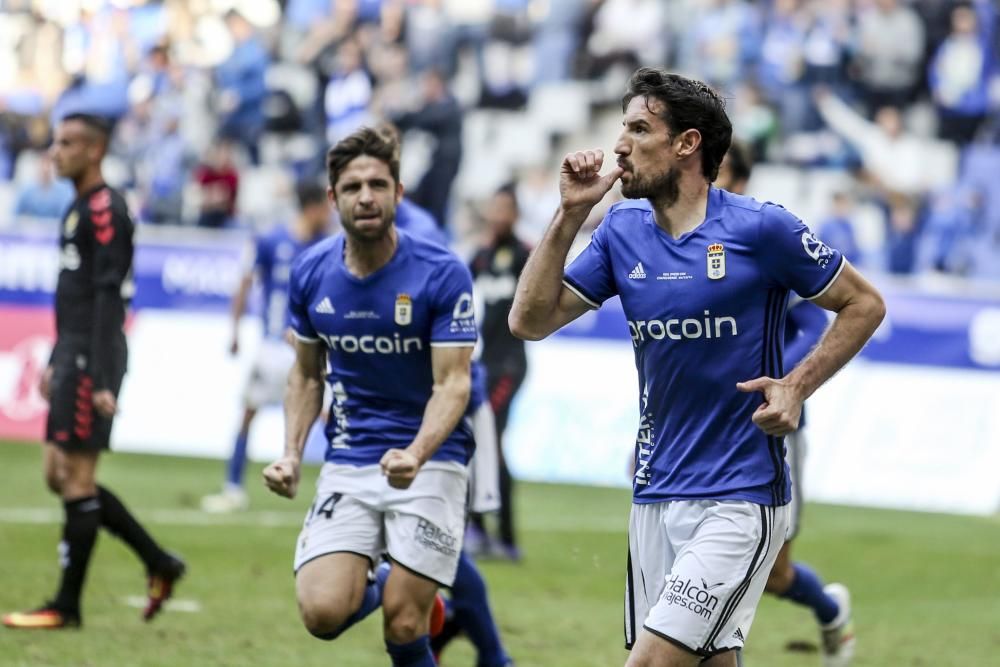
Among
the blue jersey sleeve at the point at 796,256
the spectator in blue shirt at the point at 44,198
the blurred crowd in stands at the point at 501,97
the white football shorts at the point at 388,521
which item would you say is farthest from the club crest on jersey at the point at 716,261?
the spectator in blue shirt at the point at 44,198

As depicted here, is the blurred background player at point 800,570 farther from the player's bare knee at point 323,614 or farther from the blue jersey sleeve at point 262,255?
the blue jersey sleeve at point 262,255

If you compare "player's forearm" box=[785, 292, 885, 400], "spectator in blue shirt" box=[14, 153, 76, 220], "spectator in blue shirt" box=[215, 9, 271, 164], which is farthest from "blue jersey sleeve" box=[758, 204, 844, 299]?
"spectator in blue shirt" box=[215, 9, 271, 164]

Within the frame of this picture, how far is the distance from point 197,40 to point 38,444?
9.49 m

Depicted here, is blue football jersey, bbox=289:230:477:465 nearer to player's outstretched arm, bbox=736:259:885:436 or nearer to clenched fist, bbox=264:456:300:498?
clenched fist, bbox=264:456:300:498

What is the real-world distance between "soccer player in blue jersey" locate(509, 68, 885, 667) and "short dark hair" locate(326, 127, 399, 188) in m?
1.46

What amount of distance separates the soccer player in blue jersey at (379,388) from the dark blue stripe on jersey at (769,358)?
143cm

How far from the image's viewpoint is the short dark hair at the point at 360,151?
6.52 meters

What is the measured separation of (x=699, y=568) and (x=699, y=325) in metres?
0.73

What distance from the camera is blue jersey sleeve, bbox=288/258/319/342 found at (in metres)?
6.61

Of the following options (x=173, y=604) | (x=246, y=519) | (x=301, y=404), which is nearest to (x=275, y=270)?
(x=246, y=519)

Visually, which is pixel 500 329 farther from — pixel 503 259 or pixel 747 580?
pixel 747 580

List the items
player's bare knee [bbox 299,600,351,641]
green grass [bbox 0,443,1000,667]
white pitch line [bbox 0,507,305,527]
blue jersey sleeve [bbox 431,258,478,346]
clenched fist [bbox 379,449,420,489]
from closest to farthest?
clenched fist [bbox 379,449,420,489]
player's bare knee [bbox 299,600,351,641]
blue jersey sleeve [bbox 431,258,478,346]
green grass [bbox 0,443,1000,667]
white pitch line [bbox 0,507,305,527]

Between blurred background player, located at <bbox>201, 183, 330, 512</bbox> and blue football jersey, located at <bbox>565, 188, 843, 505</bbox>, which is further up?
blue football jersey, located at <bbox>565, 188, 843, 505</bbox>

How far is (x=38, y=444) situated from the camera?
53.7 ft
